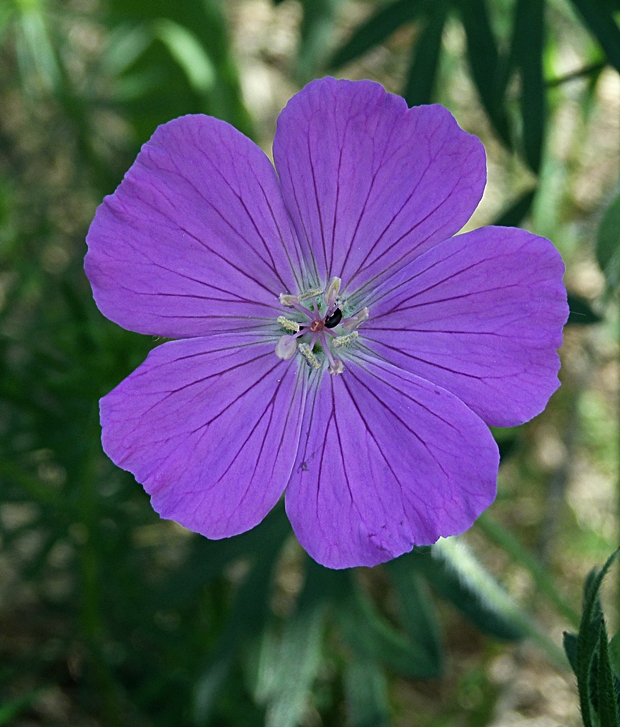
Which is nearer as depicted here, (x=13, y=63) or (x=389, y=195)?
(x=389, y=195)

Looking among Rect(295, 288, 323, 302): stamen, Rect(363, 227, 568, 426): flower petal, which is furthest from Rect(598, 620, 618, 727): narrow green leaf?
Rect(295, 288, 323, 302): stamen

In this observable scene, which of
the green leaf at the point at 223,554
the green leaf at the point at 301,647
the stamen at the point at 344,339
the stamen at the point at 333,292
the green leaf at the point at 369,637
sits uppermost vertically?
the stamen at the point at 333,292

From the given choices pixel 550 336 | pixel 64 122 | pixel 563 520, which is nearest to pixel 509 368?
pixel 550 336

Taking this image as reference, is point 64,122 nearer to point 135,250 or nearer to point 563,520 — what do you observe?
point 135,250

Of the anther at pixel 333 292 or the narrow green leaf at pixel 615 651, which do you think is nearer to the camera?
the narrow green leaf at pixel 615 651

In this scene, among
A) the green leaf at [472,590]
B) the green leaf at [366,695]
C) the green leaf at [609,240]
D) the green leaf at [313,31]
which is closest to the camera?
the green leaf at [609,240]

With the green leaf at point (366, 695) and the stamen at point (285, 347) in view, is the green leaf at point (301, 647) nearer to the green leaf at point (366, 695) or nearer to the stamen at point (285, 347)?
the green leaf at point (366, 695)

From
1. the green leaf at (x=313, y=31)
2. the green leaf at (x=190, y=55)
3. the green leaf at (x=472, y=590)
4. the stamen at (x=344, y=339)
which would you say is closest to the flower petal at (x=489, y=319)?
the stamen at (x=344, y=339)
